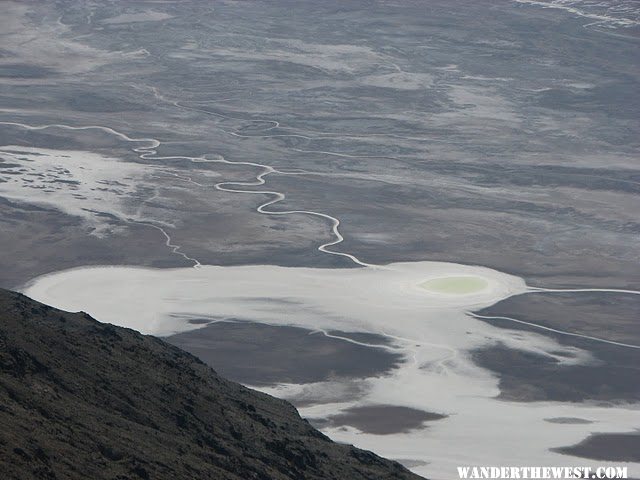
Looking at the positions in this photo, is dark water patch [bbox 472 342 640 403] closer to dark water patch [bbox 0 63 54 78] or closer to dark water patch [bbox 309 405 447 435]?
dark water patch [bbox 309 405 447 435]

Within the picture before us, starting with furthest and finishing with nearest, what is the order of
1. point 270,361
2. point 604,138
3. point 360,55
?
point 360,55
point 604,138
point 270,361

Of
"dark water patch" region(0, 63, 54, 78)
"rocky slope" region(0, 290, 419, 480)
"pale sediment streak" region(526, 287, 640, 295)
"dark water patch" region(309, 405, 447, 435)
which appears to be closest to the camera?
"rocky slope" region(0, 290, 419, 480)

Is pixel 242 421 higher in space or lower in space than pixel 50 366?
lower

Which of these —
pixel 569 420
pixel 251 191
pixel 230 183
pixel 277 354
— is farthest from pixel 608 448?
pixel 230 183

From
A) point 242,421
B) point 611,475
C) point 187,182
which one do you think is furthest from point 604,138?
point 242,421

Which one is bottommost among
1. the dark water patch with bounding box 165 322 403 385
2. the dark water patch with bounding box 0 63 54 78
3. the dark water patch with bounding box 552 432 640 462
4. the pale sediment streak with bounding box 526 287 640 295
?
the dark water patch with bounding box 0 63 54 78

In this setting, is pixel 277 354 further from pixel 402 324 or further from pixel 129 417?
pixel 129 417

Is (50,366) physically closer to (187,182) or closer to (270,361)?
(270,361)

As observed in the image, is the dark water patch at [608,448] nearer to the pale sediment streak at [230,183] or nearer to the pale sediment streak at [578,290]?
the pale sediment streak at [578,290]

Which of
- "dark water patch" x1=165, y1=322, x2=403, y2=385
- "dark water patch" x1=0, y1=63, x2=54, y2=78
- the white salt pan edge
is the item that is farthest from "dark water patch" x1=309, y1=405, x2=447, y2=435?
"dark water patch" x1=0, y1=63, x2=54, y2=78
